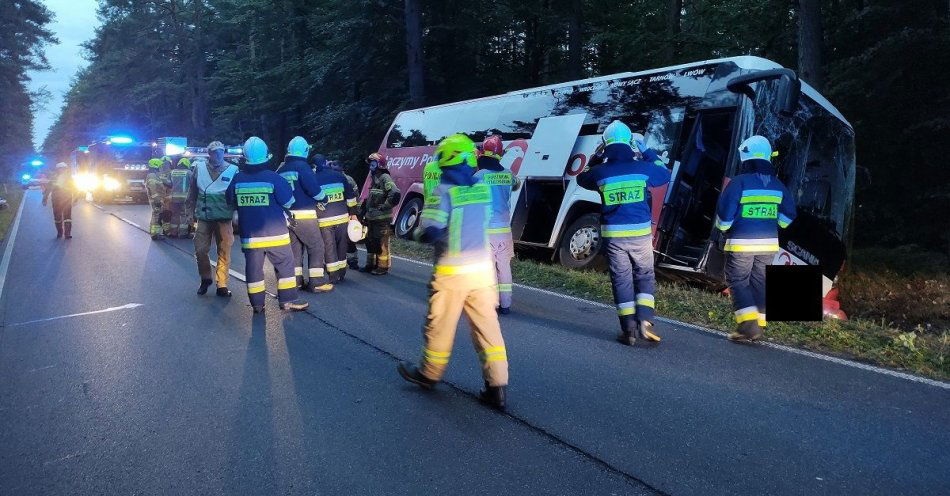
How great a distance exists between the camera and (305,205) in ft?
25.5

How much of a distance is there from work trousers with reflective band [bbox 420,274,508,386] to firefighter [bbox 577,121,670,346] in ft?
6.16

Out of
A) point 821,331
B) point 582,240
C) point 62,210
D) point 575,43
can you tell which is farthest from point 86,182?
point 821,331

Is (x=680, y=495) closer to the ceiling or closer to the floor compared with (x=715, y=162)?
closer to the floor

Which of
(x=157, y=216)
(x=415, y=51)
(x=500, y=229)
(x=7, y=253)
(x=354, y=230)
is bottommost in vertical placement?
(x=7, y=253)

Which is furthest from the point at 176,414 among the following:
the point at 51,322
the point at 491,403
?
the point at 51,322

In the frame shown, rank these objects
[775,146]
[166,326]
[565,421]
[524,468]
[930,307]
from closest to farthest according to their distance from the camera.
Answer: [524,468] → [565,421] → [166,326] → [775,146] → [930,307]

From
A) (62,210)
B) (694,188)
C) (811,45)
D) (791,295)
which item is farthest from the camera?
(62,210)

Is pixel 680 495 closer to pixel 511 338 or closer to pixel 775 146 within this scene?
pixel 511 338

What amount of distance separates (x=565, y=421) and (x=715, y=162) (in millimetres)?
5885

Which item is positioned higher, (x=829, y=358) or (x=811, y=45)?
(x=811, y=45)

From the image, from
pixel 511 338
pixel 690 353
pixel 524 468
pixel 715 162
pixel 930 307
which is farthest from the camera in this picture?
pixel 930 307

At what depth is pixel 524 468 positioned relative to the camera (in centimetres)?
331

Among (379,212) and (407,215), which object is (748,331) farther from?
(407,215)

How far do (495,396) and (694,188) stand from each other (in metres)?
5.50
